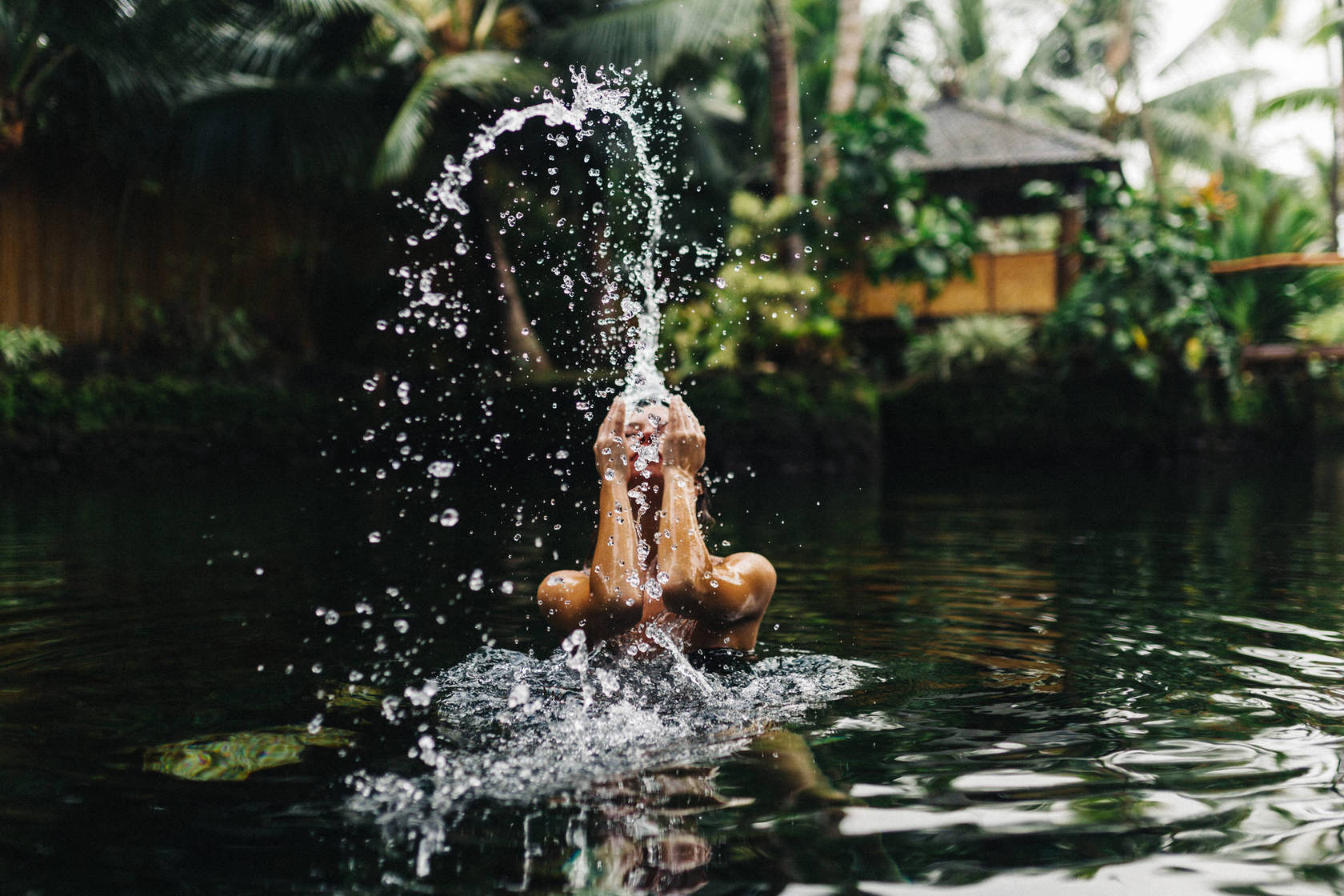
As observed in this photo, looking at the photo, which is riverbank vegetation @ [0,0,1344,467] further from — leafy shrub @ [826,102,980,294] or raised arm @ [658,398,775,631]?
raised arm @ [658,398,775,631]

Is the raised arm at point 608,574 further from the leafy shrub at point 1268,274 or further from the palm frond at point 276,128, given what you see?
the leafy shrub at point 1268,274

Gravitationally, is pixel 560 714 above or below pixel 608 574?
below

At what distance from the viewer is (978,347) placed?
62.0 feet

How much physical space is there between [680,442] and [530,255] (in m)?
15.7

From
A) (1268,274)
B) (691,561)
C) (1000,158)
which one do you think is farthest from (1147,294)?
(691,561)

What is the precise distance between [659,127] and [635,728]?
50.9 feet

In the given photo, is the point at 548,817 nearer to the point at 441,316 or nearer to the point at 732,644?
the point at 732,644

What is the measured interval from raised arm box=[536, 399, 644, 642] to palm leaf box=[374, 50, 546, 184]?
12243mm

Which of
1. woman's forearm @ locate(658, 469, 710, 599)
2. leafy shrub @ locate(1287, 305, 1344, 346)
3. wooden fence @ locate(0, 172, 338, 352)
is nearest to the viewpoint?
woman's forearm @ locate(658, 469, 710, 599)

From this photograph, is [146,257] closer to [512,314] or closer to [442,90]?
[442,90]

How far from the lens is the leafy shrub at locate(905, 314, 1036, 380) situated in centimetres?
1889

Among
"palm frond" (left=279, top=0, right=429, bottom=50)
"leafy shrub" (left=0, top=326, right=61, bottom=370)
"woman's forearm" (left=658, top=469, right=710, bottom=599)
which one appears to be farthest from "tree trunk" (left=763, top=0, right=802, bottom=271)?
"woman's forearm" (left=658, top=469, right=710, bottom=599)

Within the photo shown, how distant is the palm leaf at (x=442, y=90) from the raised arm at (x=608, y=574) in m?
12.2

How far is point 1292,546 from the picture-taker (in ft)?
28.2
